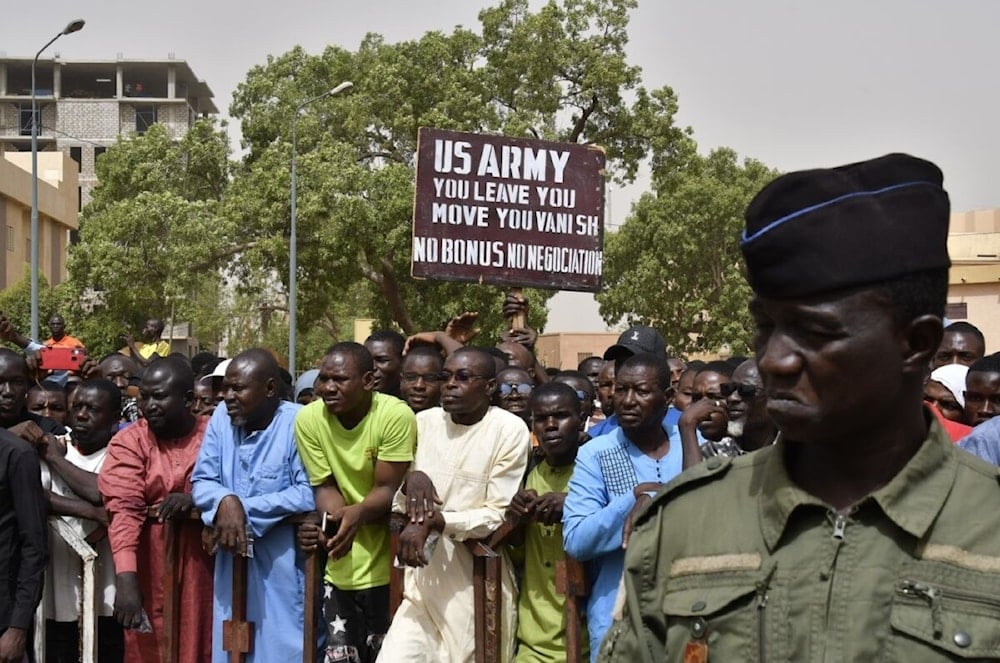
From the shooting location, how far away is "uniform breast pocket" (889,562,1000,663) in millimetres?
1798

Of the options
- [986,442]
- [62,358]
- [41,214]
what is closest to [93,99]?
[41,214]

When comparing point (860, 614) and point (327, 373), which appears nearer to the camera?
point (860, 614)

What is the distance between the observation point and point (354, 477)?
573cm

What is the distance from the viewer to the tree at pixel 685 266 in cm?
2980

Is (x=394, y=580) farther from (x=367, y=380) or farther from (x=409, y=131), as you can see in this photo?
(x=409, y=131)

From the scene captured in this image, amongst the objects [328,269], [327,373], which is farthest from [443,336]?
[328,269]

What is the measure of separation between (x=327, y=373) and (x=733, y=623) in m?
3.97

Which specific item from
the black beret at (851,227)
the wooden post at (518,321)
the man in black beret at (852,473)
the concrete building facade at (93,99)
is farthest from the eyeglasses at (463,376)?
the concrete building facade at (93,99)

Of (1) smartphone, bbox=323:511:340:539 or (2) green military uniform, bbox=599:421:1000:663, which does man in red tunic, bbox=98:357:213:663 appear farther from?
(2) green military uniform, bbox=599:421:1000:663

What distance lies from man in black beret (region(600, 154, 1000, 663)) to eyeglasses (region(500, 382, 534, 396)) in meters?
4.94

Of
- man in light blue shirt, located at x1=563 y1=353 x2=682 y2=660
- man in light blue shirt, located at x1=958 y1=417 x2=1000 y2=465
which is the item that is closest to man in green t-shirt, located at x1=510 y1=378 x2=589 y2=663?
man in light blue shirt, located at x1=563 y1=353 x2=682 y2=660

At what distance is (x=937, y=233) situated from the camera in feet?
6.32

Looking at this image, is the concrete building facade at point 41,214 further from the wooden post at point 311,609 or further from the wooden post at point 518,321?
the wooden post at point 311,609

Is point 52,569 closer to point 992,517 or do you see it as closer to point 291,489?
point 291,489
